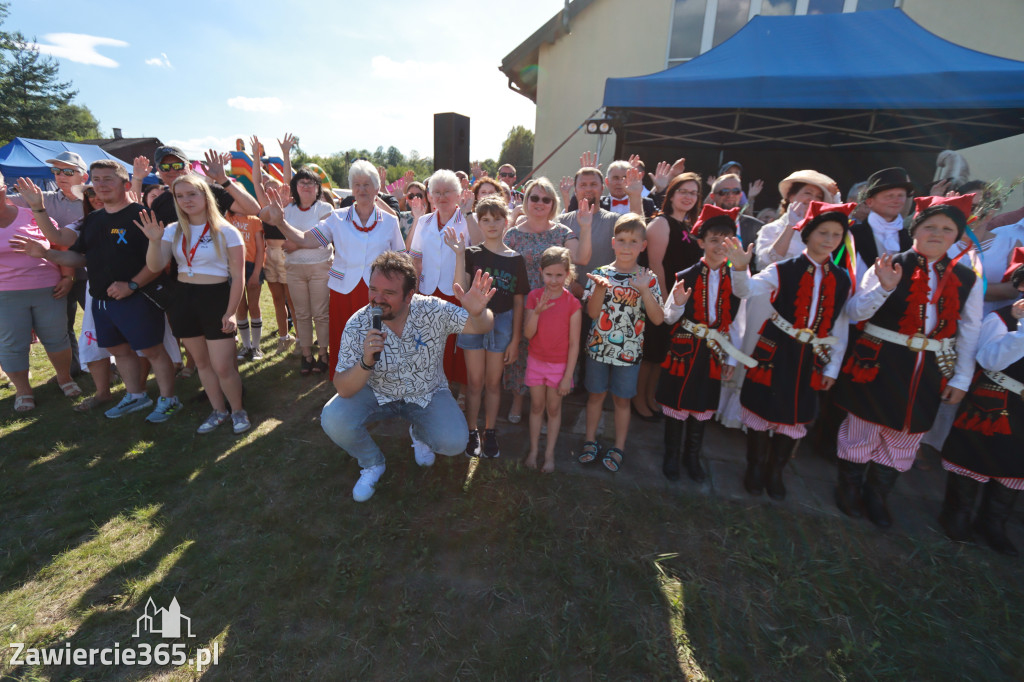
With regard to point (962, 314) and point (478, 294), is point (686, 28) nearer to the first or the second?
point (962, 314)

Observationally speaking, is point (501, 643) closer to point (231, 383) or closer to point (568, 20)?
point (231, 383)

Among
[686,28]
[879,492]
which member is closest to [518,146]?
[686,28]

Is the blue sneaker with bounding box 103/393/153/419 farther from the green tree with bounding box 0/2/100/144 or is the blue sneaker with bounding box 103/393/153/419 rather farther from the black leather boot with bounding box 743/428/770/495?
the green tree with bounding box 0/2/100/144

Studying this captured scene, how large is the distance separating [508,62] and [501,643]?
12.1 meters

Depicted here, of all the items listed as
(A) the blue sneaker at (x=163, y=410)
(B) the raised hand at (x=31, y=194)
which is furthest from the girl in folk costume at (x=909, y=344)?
(B) the raised hand at (x=31, y=194)

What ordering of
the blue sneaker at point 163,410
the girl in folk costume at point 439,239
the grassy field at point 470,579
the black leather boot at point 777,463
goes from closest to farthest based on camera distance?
the grassy field at point 470,579
the black leather boot at point 777,463
the girl in folk costume at point 439,239
the blue sneaker at point 163,410

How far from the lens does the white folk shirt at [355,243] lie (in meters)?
3.68

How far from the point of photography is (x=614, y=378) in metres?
3.06

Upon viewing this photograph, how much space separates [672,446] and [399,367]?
203 centimetres

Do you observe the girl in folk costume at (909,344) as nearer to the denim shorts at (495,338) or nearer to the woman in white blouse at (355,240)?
the denim shorts at (495,338)

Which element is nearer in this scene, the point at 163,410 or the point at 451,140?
the point at 163,410

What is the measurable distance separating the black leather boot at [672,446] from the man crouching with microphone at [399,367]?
1.48 metres

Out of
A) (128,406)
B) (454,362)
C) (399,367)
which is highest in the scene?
(399,367)

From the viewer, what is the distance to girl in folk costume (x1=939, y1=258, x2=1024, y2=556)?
2447 mm
